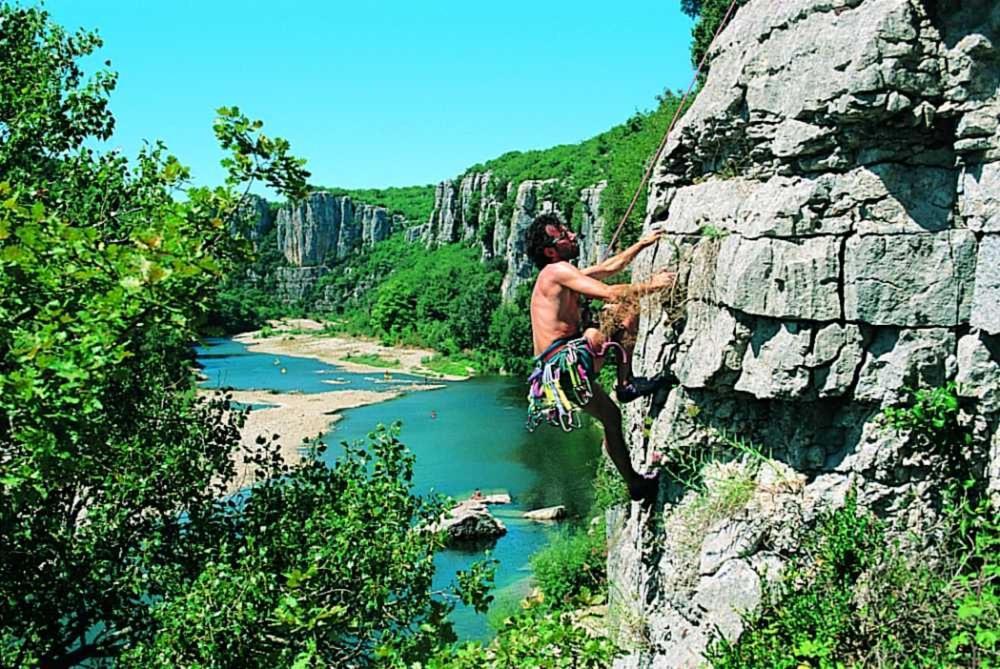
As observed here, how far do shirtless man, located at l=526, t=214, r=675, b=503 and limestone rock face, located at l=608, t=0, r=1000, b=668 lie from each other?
Result: 0.38 meters

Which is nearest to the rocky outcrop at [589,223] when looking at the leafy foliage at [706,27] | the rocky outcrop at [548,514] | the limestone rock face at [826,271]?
the leafy foliage at [706,27]

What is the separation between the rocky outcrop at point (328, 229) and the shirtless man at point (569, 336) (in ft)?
388

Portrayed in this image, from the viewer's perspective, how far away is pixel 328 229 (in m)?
126

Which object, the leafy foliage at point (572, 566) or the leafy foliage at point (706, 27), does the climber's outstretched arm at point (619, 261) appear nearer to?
the leafy foliage at point (572, 566)

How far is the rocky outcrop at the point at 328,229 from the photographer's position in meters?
124

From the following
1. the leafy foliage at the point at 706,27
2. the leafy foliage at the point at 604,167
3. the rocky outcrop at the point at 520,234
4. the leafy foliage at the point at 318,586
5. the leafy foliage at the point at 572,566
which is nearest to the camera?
the leafy foliage at the point at 318,586

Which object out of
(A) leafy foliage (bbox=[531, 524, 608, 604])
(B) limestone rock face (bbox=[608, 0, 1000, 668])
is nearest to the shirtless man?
(B) limestone rock face (bbox=[608, 0, 1000, 668])

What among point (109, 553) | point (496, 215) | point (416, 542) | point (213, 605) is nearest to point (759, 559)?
point (416, 542)

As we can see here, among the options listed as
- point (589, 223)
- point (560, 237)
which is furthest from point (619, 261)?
point (589, 223)

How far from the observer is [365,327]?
8494cm

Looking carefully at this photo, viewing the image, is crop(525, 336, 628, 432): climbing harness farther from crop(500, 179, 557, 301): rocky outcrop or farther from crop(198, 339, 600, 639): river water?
crop(500, 179, 557, 301): rocky outcrop

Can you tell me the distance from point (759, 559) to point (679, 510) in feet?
3.07

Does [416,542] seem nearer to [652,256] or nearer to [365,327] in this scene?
[652,256]

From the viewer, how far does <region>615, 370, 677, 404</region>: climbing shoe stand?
6871 mm
